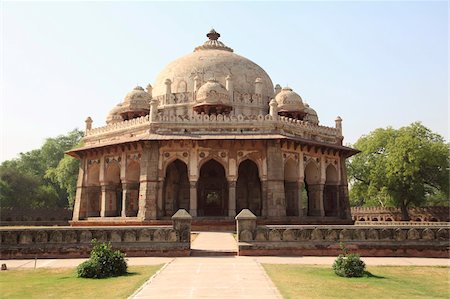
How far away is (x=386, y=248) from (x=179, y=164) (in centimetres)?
1349

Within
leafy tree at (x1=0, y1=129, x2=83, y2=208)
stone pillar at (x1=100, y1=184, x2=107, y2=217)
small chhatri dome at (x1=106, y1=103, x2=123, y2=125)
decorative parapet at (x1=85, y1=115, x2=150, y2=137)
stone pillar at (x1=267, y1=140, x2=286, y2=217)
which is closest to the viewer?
stone pillar at (x1=267, y1=140, x2=286, y2=217)

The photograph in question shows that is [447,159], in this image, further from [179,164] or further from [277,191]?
[179,164]

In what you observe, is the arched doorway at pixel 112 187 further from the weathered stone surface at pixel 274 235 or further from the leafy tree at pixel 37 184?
the leafy tree at pixel 37 184

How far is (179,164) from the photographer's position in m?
23.4

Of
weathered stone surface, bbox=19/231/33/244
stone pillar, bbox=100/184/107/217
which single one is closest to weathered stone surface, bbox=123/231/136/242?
weathered stone surface, bbox=19/231/33/244

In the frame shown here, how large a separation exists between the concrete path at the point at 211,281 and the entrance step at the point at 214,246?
1353 millimetres

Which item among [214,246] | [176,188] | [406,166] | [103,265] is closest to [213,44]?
[176,188]

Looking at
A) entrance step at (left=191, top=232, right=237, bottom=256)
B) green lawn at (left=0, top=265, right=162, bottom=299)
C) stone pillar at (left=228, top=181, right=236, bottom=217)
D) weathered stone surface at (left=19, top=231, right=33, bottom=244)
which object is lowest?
green lawn at (left=0, top=265, right=162, bottom=299)

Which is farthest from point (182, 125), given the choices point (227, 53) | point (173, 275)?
point (173, 275)

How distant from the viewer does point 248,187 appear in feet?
77.3

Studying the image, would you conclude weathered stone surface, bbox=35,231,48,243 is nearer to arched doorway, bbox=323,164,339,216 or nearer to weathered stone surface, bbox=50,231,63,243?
weathered stone surface, bbox=50,231,63,243

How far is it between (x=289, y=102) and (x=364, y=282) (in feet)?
54.4

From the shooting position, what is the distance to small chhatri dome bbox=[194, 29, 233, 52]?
1121 inches

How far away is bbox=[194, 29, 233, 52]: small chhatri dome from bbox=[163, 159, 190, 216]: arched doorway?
890 centimetres
